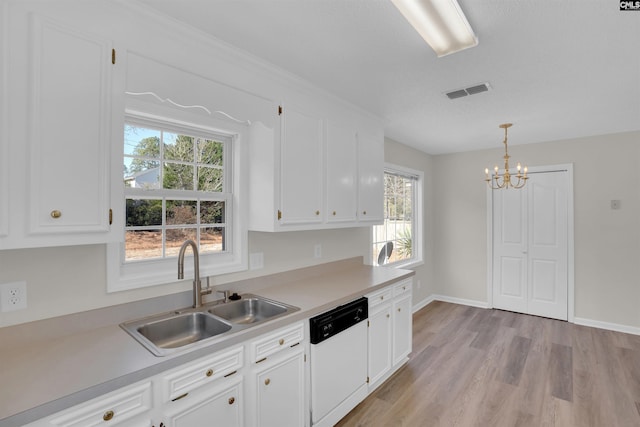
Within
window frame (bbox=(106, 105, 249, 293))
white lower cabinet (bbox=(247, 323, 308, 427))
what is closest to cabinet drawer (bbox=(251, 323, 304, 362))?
white lower cabinet (bbox=(247, 323, 308, 427))

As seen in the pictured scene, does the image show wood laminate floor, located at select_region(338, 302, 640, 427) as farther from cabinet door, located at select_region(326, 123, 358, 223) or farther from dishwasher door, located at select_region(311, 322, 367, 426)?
cabinet door, located at select_region(326, 123, 358, 223)

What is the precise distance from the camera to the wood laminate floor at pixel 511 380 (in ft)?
7.60

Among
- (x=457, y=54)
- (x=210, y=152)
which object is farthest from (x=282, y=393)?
(x=457, y=54)

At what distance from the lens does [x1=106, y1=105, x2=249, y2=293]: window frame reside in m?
1.64

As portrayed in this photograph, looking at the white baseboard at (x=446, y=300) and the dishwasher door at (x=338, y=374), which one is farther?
the white baseboard at (x=446, y=300)

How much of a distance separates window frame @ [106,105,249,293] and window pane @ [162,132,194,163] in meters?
0.04

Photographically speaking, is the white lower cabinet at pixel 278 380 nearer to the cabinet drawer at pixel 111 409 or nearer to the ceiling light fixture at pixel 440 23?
the cabinet drawer at pixel 111 409

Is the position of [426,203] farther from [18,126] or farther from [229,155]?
[18,126]

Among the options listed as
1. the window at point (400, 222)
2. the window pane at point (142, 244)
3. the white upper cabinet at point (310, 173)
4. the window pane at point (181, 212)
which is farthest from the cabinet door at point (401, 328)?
the window pane at point (142, 244)

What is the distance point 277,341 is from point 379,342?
1183 millimetres

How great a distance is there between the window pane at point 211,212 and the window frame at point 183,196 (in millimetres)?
52

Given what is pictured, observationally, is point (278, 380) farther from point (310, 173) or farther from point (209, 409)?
point (310, 173)

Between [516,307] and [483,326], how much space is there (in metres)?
0.92

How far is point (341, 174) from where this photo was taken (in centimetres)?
273
